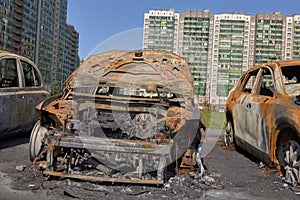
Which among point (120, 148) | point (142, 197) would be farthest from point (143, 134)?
point (142, 197)

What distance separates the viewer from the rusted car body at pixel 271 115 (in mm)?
4598

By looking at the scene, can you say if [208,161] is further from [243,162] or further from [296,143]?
[296,143]

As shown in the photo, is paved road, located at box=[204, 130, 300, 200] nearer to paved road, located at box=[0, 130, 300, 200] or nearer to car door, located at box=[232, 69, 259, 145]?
paved road, located at box=[0, 130, 300, 200]

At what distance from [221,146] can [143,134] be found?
3776 mm

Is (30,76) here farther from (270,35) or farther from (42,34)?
(42,34)

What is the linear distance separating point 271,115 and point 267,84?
1.19 meters

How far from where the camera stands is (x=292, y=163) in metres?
4.60

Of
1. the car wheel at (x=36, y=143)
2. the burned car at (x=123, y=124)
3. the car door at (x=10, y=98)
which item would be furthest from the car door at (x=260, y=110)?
the car door at (x=10, y=98)

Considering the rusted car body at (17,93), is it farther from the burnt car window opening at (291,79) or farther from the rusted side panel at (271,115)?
the burnt car window opening at (291,79)

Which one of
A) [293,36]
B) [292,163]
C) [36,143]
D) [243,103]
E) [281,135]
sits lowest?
[292,163]

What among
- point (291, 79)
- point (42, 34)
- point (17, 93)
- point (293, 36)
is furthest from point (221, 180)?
point (293, 36)

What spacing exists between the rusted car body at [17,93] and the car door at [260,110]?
463cm

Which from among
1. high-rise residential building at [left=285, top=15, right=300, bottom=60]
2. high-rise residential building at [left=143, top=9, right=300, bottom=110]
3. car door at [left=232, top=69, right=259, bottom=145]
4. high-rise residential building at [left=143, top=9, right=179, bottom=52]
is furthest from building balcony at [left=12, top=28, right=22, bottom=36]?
car door at [left=232, top=69, right=259, bottom=145]

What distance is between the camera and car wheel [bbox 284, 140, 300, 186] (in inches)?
177
